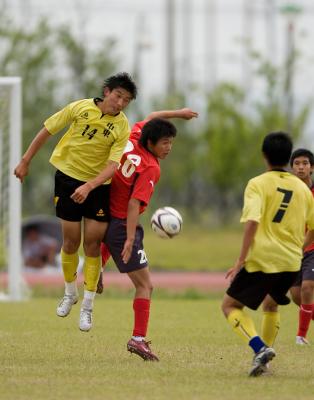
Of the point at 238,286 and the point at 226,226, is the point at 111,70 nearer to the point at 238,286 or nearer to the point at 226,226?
the point at 226,226

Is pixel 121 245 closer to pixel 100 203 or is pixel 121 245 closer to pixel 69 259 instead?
pixel 100 203

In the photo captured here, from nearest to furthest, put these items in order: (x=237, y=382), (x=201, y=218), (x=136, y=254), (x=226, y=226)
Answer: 1. (x=237, y=382)
2. (x=136, y=254)
3. (x=226, y=226)
4. (x=201, y=218)

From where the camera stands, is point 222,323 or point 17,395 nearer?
point 17,395

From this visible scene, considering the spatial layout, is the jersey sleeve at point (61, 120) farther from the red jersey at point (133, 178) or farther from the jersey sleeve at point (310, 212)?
the jersey sleeve at point (310, 212)

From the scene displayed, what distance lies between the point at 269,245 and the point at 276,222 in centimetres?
19

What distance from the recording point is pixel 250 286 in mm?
7996

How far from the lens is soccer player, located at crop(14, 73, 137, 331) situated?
917cm

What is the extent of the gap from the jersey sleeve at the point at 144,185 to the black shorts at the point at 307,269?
7.99ft

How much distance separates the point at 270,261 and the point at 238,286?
1.06 feet

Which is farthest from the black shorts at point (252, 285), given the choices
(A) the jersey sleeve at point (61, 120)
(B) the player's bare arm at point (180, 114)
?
(A) the jersey sleeve at point (61, 120)

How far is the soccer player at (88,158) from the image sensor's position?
30.1 feet

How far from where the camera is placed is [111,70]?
37906 mm

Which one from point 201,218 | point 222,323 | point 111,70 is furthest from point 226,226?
point 222,323

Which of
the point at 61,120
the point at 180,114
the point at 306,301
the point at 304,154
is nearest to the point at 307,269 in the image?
the point at 306,301
